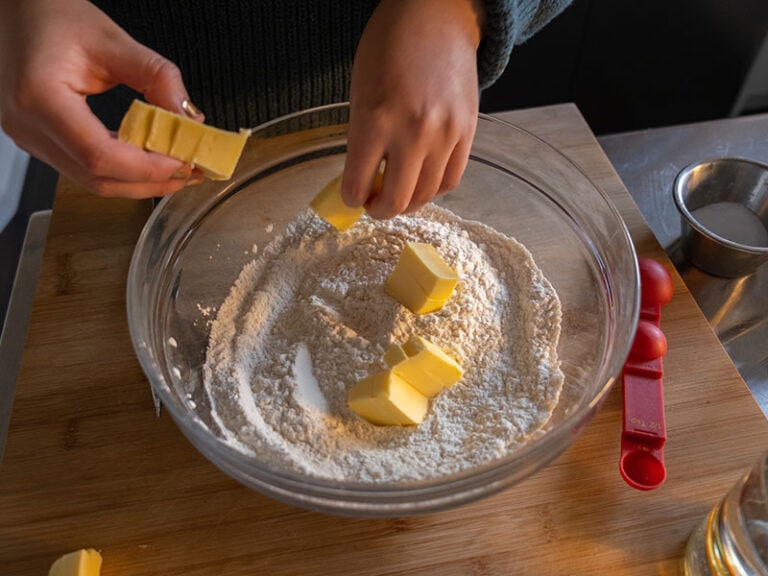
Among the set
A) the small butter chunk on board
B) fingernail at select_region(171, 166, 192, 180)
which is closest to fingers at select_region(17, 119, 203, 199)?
fingernail at select_region(171, 166, 192, 180)

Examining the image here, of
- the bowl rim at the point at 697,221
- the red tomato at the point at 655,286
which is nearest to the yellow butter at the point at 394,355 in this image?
the red tomato at the point at 655,286

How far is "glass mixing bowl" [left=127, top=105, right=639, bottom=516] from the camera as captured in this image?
2.21 feet

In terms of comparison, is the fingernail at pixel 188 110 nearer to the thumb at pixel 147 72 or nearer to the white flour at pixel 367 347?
the thumb at pixel 147 72

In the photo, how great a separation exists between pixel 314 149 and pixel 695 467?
2.26 ft

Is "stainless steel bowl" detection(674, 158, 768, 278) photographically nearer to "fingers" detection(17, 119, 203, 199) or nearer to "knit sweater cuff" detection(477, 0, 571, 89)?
"knit sweater cuff" detection(477, 0, 571, 89)

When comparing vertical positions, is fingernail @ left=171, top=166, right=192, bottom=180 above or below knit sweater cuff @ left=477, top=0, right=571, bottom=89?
below

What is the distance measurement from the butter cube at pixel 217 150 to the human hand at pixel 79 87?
25mm

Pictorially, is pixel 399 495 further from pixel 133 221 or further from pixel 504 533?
pixel 133 221

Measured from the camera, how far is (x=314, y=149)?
3.46 feet

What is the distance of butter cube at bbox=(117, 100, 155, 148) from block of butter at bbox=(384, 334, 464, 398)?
0.35 metres

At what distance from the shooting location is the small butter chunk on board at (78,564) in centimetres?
74

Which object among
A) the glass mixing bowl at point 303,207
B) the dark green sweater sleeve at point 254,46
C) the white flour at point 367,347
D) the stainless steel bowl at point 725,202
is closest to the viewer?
the glass mixing bowl at point 303,207

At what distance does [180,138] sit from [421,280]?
0.32m

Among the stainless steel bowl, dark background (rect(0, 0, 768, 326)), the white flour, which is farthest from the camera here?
dark background (rect(0, 0, 768, 326))
